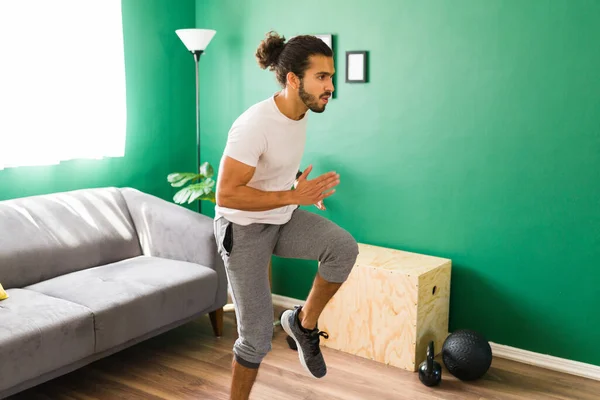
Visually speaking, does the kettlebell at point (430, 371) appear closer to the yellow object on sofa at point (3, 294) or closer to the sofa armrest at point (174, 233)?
the sofa armrest at point (174, 233)

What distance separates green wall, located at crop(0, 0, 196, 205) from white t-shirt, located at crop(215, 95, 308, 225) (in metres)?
1.69

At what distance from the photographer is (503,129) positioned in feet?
10.5

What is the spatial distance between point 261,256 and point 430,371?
1.08 metres

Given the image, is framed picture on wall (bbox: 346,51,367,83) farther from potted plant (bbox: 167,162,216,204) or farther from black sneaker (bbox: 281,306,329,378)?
black sneaker (bbox: 281,306,329,378)

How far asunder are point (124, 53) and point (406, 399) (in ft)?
8.17

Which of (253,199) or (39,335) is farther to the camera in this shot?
(39,335)

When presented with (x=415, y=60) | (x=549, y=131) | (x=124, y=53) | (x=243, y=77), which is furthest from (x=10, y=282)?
(x=549, y=131)

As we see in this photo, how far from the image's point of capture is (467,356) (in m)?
2.97

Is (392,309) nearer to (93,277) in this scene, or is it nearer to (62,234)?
(93,277)

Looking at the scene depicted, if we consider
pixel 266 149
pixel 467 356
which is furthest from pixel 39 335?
pixel 467 356

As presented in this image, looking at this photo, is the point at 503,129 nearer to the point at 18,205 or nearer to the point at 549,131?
the point at 549,131

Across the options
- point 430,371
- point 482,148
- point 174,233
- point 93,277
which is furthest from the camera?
point 174,233

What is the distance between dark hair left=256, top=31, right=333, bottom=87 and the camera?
228 cm

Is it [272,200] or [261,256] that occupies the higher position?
[272,200]
